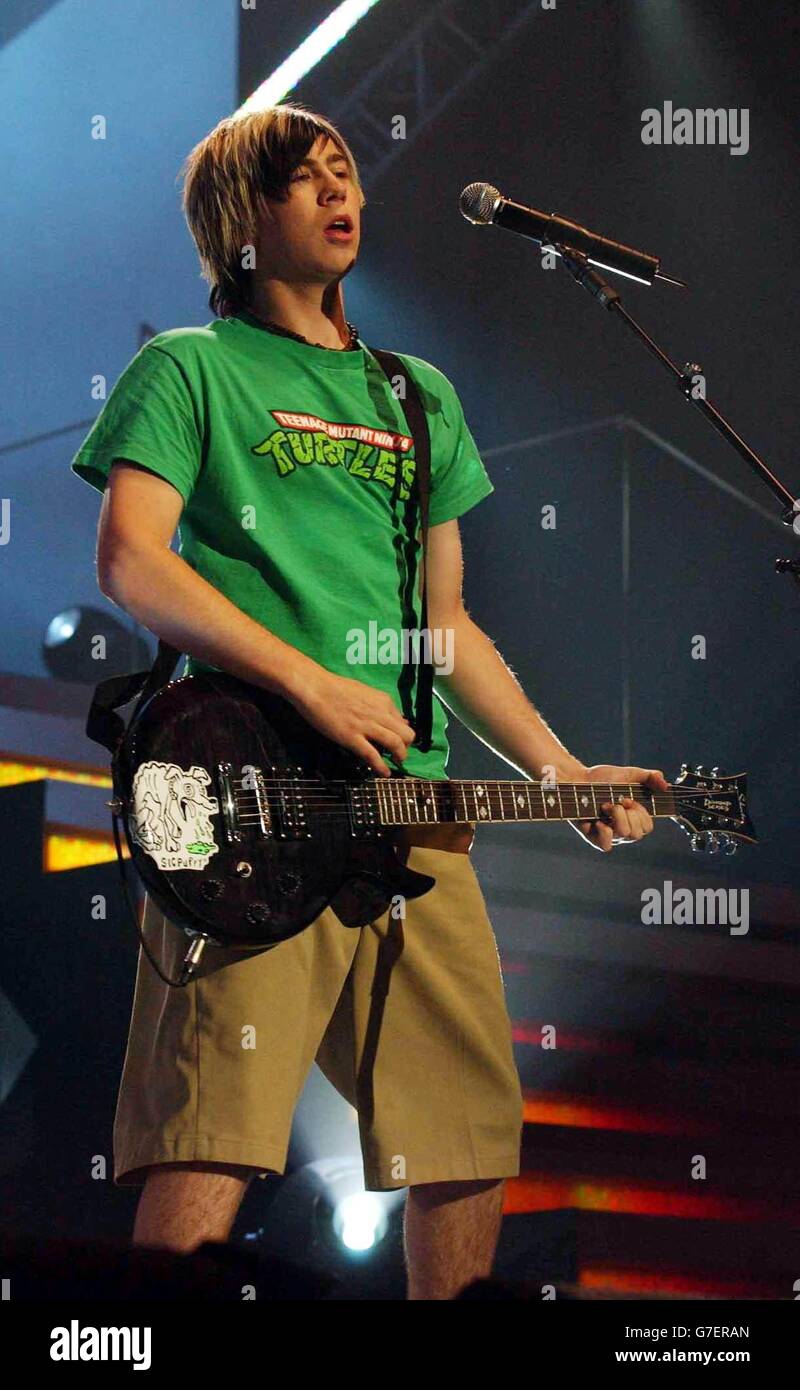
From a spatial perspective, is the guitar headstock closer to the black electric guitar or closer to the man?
the man

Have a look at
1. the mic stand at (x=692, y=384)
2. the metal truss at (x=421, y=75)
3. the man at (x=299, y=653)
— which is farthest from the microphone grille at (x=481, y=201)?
the metal truss at (x=421, y=75)

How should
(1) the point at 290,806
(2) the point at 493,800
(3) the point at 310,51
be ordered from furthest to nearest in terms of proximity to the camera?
(3) the point at 310,51 → (2) the point at 493,800 → (1) the point at 290,806

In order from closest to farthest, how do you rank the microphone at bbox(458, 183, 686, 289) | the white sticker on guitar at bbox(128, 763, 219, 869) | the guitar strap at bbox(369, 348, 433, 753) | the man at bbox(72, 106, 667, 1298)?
1. the white sticker on guitar at bbox(128, 763, 219, 869)
2. the man at bbox(72, 106, 667, 1298)
3. the guitar strap at bbox(369, 348, 433, 753)
4. the microphone at bbox(458, 183, 686, 289)

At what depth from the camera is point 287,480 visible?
2.14 meters

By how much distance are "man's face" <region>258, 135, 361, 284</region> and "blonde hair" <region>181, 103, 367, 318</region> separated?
0.07 feet

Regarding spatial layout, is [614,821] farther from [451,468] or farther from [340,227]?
[340,227]

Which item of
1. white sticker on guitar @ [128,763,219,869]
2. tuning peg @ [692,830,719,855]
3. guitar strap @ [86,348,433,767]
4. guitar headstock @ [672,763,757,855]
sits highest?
guitar strap @ [86,348,433,767]

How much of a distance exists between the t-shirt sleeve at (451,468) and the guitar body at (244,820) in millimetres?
571

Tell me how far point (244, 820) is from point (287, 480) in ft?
1.75

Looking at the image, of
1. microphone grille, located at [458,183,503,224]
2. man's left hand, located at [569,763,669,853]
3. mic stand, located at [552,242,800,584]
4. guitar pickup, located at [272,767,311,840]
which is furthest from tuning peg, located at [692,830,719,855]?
microphone grille, located at [458,183,503,224]

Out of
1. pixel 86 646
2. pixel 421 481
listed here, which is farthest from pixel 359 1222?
pixel 86 646

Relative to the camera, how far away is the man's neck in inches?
91.2

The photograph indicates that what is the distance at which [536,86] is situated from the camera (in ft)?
15.8
